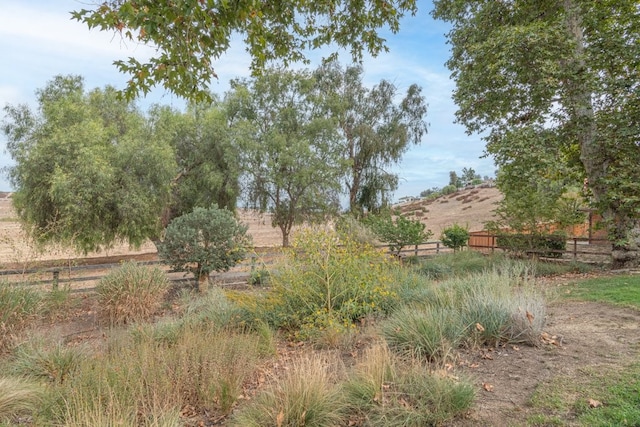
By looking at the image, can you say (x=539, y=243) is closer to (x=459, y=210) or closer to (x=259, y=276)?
(x=259, y=276)

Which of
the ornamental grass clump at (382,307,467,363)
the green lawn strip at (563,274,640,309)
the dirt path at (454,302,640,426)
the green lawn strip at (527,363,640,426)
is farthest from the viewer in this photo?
the green lawn strip at (563,274,640,309)

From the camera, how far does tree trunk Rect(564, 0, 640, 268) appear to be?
32.8ft

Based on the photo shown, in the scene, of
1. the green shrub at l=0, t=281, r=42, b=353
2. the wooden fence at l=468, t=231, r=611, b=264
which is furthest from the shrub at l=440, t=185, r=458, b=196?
the green shrub at l=0, t=281, r=42, b=353

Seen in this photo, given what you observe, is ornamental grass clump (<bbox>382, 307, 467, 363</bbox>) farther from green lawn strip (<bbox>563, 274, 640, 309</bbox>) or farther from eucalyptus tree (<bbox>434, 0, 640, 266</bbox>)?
eucalyptus tree (<bbox>434, 0, 640, 266</bbox>)

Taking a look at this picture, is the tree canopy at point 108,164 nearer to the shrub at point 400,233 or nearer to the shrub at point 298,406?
the shrub at point 400,233

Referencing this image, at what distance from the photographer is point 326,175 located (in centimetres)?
1920

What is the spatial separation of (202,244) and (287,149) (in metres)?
9.10

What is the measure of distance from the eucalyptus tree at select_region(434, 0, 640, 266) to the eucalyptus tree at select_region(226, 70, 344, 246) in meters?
8.96

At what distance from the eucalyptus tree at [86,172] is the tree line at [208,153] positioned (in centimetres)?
5

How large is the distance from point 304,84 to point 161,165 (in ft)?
30.1

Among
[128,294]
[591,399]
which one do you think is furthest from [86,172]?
[591,399]

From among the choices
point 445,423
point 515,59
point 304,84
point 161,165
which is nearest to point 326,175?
point 304,84

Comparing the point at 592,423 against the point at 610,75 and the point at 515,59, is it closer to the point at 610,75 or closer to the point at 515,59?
the point at 515,59

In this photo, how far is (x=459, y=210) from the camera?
4053 centimetres
